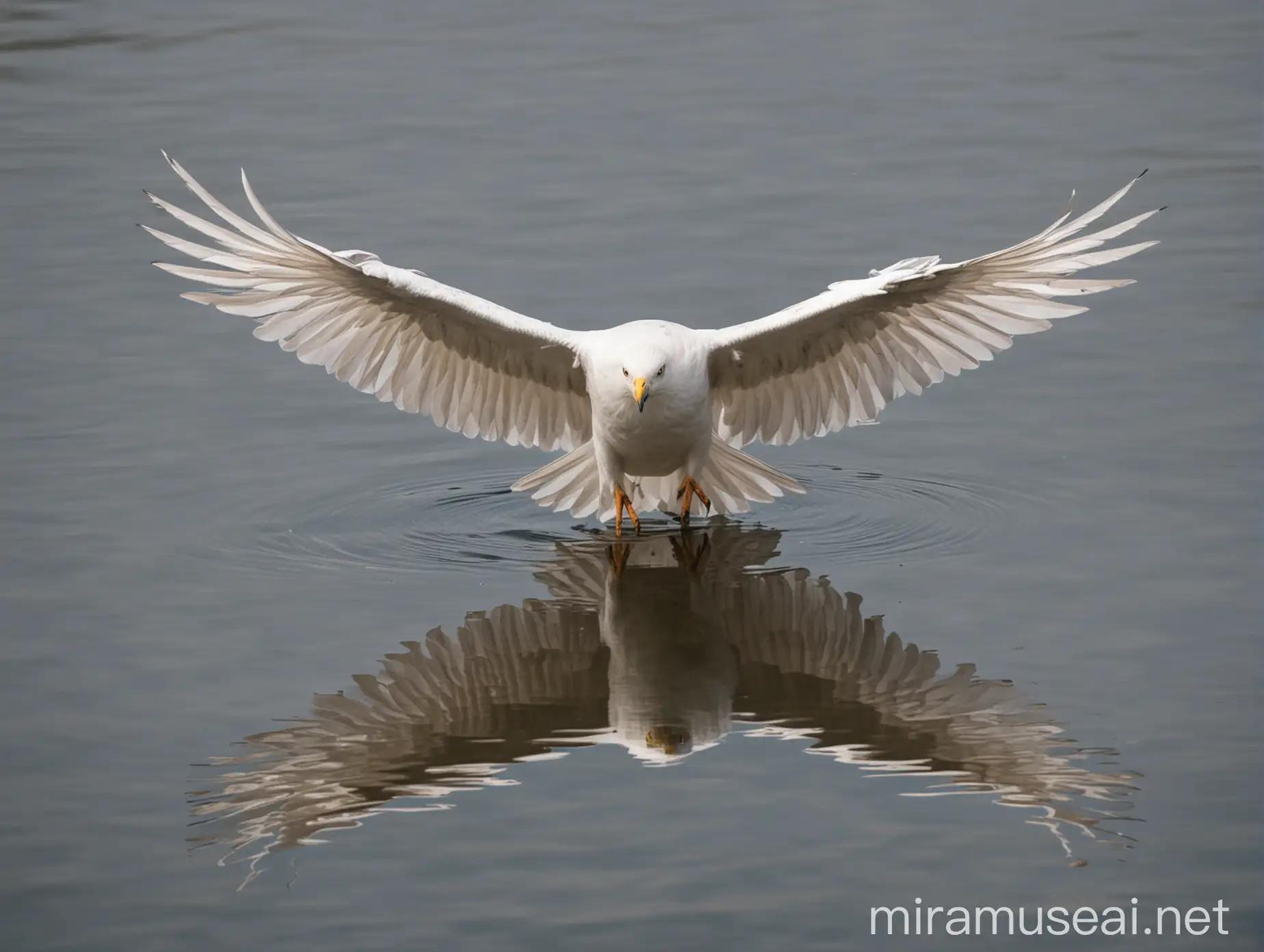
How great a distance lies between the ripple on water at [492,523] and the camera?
10938 mm

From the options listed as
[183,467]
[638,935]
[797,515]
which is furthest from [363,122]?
[638,935]

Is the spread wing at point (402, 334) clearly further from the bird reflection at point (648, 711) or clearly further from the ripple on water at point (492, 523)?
the bird reflection at point (648, 711)

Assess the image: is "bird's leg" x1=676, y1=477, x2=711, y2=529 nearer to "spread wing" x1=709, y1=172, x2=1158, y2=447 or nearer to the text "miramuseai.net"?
"spread wing" x1=709, y1=172, x2=1158, y2=447

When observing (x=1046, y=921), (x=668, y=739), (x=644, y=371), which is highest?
(x=644, y=371)

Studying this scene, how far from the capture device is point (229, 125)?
18.8 m

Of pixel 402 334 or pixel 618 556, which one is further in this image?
pixel 402 334

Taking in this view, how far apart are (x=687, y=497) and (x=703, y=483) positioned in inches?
6.6

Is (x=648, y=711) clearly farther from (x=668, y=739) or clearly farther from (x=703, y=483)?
(x=703, y=483)

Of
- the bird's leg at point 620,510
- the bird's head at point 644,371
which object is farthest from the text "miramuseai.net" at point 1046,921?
the bird's leg at point 620,510

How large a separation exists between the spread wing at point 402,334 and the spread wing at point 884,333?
92 cm

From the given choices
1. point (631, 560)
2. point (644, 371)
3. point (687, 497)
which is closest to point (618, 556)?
point (631, 560)

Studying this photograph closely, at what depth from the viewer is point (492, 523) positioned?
1162 centimetres

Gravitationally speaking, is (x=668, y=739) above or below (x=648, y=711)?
below

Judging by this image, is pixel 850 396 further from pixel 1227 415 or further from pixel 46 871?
pixel 46 871
